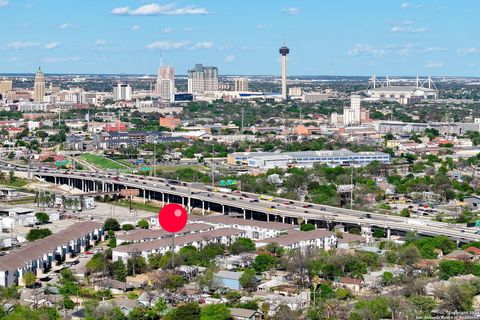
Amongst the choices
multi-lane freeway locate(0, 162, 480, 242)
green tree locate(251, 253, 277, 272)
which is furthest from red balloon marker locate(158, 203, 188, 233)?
multi-lane freeway locate(0, 162, 480, 242)

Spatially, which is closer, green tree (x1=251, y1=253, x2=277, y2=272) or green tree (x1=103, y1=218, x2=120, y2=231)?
green tree (x1=251, y1=253, x2=277, y2=272)

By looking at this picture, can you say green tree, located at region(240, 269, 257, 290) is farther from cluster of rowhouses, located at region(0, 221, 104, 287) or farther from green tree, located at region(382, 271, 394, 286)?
cluster of rowhouses, located at region(0, 221, 104, 287)

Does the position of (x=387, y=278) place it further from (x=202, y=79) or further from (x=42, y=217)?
(x=202, y=79)

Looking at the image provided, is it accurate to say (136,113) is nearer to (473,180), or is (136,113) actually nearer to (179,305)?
(473,180)

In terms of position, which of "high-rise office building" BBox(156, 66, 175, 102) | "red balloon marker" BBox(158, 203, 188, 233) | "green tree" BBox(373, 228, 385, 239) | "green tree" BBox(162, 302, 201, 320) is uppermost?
"high-rise office building" BBox(156, 66, 175, 102)

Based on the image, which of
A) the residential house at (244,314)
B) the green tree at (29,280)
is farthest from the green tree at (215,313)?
the green tree at (29,280)

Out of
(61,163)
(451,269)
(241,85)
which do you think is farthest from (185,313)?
(241,85)

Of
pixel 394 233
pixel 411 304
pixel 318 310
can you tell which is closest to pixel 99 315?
pixel 318 310
